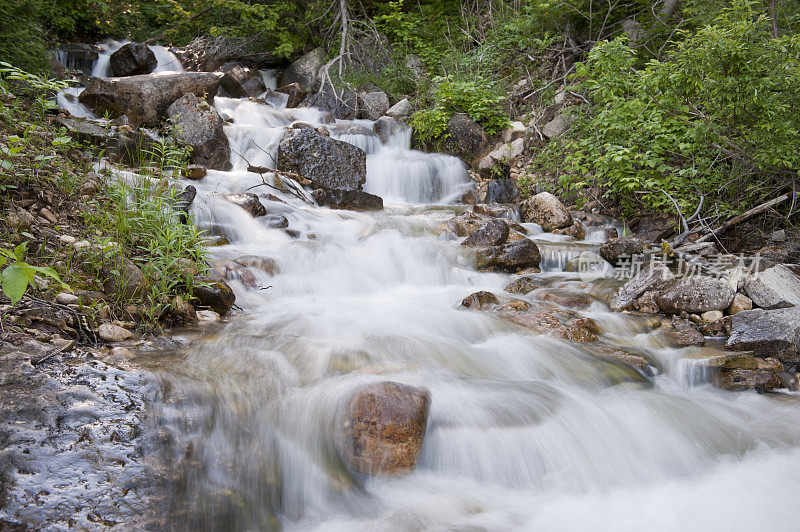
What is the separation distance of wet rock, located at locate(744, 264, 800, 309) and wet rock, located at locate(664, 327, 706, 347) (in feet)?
2.35

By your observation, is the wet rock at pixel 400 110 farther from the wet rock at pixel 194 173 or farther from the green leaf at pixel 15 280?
the green leaf at pixel 15 280

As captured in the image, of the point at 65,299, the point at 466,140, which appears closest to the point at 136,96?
the point at 466,140

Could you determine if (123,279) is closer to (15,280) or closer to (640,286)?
(15,280)

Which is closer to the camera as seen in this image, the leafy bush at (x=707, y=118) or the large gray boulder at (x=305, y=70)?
the leafy bush at (x=707, y=118)

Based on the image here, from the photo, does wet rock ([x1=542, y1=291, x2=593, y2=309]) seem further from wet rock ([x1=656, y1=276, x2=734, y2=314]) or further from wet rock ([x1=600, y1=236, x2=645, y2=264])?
wet rock ([x1=600, y1=236, x2=645, y2=264])

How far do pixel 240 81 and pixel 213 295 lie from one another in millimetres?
10032

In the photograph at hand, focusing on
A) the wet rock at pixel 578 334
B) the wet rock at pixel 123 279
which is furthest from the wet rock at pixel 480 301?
the wet rock at pixel 123 279

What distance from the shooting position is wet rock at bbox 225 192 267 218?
20.6ft

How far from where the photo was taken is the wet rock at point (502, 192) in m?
8.62

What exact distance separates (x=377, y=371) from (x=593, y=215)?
233 inches

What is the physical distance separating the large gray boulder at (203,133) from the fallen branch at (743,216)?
7489 millimetres

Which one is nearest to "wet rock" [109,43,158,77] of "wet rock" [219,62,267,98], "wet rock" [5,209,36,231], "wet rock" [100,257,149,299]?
"wet rock" [219,62,267,98]

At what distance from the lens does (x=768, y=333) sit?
387 centimetres

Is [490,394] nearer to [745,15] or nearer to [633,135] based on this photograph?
[633,135]
